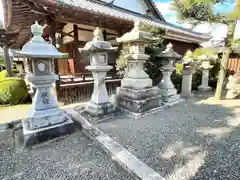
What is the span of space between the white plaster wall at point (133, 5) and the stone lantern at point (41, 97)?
801cm

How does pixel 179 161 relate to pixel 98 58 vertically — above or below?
below

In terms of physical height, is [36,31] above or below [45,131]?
above

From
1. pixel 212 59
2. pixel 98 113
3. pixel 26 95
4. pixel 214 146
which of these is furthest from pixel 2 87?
pixel 212 59

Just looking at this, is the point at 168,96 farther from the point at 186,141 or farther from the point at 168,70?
the point at 186,141

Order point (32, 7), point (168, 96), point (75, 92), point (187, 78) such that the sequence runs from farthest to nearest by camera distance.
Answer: point (187, 78)
point (75, 92)
point (168, 96)
point (32, 7)

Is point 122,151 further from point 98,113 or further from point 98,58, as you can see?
point 98,58

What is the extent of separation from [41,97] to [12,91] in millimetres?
3408

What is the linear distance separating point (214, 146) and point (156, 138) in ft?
2.92

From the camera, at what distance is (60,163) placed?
216 centimetres

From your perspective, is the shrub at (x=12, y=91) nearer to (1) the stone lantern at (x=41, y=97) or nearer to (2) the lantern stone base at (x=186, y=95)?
(1) the stone lantern at (x=41, y=97)

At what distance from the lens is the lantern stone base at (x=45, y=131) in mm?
2623

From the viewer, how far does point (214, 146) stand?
7.68 ft

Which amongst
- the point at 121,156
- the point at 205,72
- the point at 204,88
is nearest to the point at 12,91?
the point at 121,156

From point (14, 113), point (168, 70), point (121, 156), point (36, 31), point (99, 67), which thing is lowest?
point (14, 113)
